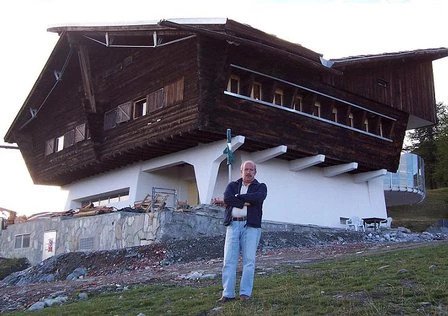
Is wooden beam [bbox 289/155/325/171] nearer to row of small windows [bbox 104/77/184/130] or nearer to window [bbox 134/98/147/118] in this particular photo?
row of small windows [bbox 104/77/184/130]

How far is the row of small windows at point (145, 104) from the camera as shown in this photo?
1969 centimetres

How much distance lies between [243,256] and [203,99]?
11.8 metres

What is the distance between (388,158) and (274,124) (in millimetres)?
7710

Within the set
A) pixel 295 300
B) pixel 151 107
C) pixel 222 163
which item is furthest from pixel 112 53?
pixel 295 300

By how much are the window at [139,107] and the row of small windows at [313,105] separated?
3968mm

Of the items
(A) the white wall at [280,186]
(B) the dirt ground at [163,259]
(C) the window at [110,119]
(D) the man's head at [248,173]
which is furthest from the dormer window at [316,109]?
(D) the man's head at [248,173]

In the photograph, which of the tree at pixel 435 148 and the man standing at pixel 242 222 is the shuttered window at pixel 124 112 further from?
the tree at pixel 435 148

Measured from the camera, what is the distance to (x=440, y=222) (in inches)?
1267

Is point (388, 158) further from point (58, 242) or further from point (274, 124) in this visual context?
point (58, 242)

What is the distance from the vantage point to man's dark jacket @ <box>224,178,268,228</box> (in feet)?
22.9

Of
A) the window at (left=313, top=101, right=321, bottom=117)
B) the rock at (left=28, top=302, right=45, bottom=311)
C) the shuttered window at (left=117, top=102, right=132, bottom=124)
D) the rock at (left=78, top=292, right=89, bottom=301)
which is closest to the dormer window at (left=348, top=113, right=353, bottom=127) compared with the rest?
the window at (left=313, top=101, right=321, bottom=117)

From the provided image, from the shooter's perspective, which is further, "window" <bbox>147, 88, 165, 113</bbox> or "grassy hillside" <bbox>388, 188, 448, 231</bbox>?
"grassy hillside" <bbox>388, 188, 448, 231</bbox>

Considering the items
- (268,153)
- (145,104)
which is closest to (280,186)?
(268,153)

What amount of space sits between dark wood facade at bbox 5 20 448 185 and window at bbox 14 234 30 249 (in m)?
3.78
